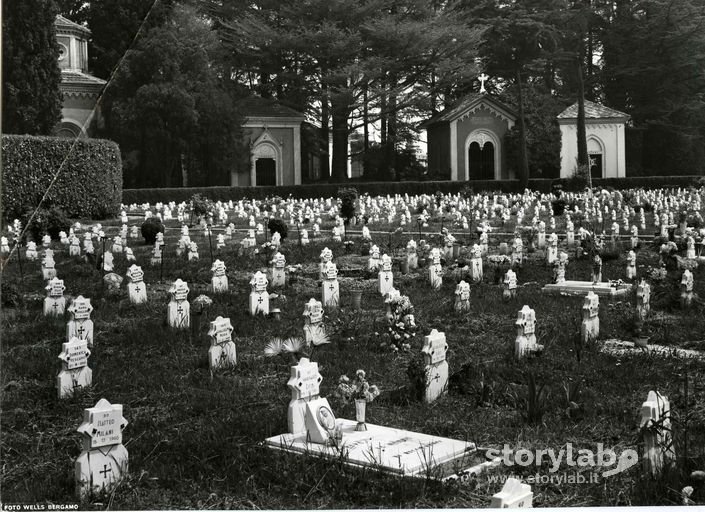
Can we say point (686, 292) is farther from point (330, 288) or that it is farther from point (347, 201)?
point (347, 201)

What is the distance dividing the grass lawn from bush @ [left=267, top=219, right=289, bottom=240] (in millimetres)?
3674

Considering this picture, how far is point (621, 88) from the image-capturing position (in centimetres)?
623

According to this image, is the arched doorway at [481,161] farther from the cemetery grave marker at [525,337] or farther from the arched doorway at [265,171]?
the arched doorway at [265,171]

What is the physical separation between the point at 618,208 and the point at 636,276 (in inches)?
81.2

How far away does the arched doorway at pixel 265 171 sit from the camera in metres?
9.61

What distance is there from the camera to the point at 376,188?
12250 millimetres

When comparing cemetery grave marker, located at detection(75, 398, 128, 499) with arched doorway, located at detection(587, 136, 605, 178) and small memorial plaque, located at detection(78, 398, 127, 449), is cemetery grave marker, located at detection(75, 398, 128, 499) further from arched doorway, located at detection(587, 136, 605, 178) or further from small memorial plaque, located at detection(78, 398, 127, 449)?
arched doorway, located at detection(587, 136, 605, 178)

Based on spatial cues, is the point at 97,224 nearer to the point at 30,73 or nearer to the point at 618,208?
the point at 30,73

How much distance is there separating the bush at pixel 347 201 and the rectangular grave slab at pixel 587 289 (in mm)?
3664

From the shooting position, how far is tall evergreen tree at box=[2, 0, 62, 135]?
4.64 metres

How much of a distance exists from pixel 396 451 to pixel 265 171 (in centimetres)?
646

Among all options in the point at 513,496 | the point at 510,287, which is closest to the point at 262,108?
the point at 510,287

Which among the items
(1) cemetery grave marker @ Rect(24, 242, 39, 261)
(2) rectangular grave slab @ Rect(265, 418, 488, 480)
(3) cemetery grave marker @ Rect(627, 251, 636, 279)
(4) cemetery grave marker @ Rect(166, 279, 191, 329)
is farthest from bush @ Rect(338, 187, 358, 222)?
(2) rectangular grave slab @ Rect(265, 418, 488, 480)

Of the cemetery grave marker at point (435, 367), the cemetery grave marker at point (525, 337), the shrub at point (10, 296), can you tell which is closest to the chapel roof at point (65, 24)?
the cemetery grave marker at point (435, 367)
